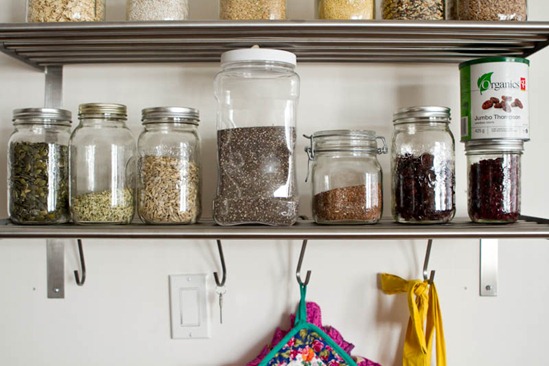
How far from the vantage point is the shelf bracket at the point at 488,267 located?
1.08 m

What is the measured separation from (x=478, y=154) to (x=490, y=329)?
1.22 feet

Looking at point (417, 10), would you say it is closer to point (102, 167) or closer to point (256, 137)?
point (256, 137)

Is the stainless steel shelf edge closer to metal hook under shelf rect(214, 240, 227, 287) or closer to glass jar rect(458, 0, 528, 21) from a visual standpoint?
metal hook under shelf rect(214, 240, 227, 287)

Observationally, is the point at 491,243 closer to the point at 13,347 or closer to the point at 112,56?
the point at 112,56

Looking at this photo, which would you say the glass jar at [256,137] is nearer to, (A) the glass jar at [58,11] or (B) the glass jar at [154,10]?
(B) the glass jar at [154,10]

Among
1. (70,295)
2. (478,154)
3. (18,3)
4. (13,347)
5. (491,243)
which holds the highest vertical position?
(18,3)

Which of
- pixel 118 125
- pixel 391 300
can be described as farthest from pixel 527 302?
pixel 118 125

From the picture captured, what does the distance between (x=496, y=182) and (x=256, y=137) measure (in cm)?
39

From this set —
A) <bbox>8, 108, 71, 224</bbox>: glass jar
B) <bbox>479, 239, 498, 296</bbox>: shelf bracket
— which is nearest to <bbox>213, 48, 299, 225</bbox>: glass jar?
<bbox>8, 108, 71, 224</bbox>: glass jar

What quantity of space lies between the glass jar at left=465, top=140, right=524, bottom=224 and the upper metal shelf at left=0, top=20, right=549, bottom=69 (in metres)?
0.17

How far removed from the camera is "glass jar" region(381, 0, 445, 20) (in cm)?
90

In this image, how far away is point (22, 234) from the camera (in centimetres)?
85

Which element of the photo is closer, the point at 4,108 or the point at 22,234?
the point at 22,234

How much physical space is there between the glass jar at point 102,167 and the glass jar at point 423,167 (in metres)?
0.45
